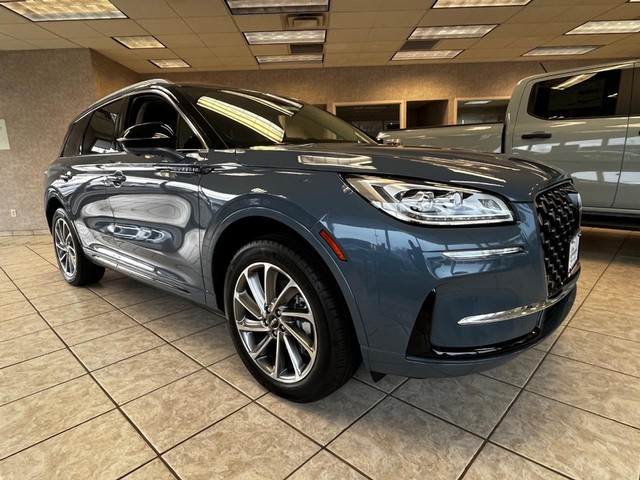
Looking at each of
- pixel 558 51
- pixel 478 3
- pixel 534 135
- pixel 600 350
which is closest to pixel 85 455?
pixel 600 350

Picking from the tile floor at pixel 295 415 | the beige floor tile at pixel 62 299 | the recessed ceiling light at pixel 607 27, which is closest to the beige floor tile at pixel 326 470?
the tile floor at pixel 295 415

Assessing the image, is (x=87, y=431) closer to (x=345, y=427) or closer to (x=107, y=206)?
(x=345, y=427)

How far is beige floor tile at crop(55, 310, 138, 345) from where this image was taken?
2.20 metres

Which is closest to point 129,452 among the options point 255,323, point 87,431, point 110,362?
point 87,431

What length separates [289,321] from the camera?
1428 millimetres

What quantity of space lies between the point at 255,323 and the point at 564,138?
332 centimetres

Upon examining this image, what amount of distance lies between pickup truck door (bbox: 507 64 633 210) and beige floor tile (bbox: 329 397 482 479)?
2915 millimetres

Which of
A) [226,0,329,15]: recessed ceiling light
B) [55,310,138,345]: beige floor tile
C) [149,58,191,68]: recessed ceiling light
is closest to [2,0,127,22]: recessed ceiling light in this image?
[226,0,329,15]: recessed ceiling light

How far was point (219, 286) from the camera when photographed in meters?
1.70

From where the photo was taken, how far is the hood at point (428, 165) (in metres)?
1.14

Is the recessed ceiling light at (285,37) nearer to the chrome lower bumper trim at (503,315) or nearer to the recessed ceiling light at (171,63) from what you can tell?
the recessed ceiling light at (171,63)

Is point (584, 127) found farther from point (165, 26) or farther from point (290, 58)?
point (290, 58)

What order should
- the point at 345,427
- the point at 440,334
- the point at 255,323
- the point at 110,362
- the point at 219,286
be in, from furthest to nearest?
the point at 110,362 < the point at 219,286 < the point at 255,323 < the point at 345,427 < the point at 440,334

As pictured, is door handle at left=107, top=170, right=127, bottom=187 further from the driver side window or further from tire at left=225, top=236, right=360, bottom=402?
tire at left=225, top=236, right=360, bottom=402
